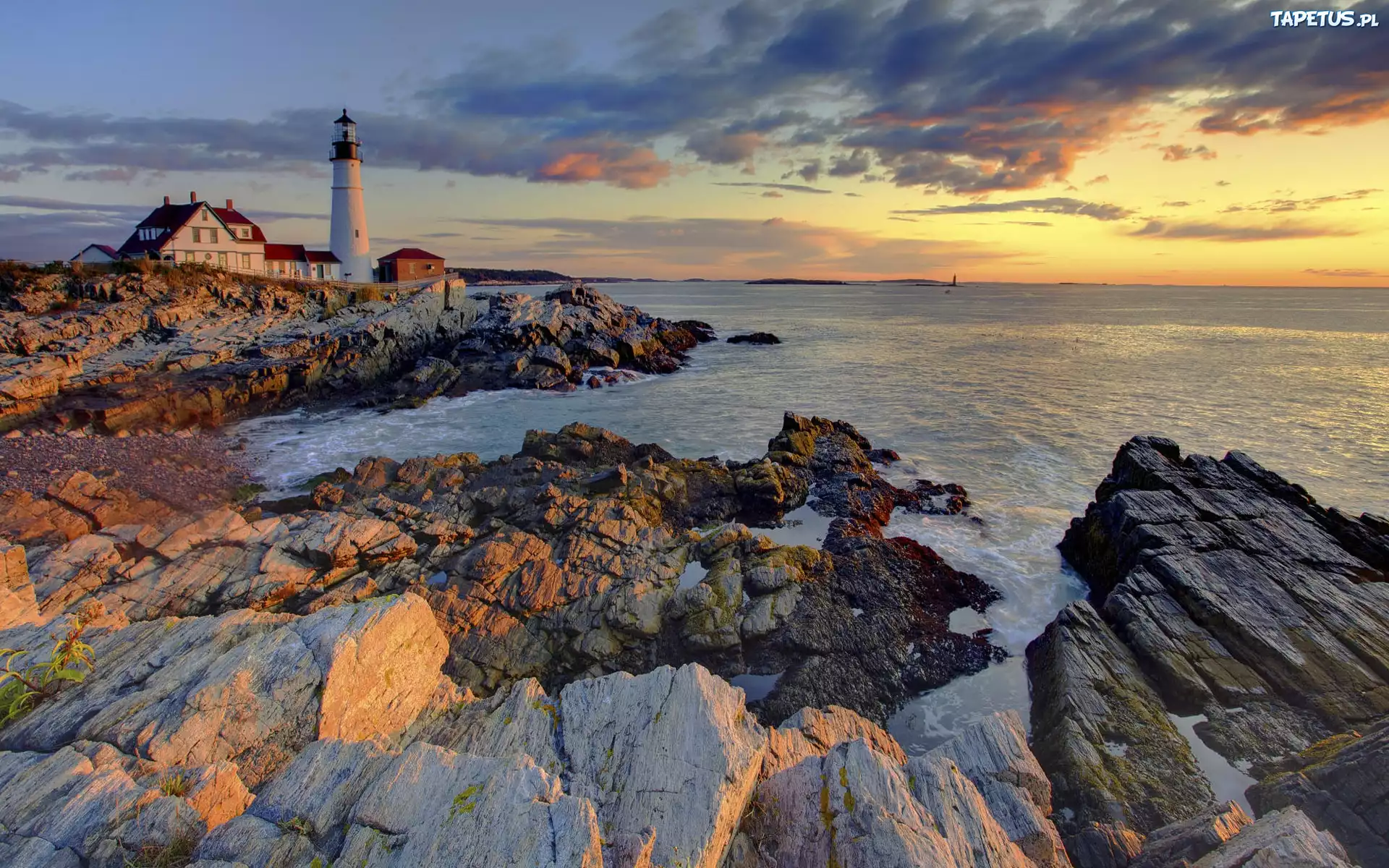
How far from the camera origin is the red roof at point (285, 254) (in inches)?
2249

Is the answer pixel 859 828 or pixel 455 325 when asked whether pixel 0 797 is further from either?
pixel 455 325

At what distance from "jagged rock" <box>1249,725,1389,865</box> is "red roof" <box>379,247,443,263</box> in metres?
68.1

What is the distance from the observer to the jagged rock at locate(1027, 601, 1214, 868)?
8391mm

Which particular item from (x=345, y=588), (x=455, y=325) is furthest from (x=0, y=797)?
(x=455, y=325)

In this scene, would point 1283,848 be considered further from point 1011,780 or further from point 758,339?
point 758,339

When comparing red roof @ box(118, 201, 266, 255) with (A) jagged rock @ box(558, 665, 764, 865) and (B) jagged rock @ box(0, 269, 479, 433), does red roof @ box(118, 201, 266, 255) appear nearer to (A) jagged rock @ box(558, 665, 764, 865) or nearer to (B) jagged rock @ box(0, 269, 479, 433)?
(B) jagged rock @ box(0, 269, 479, 433)

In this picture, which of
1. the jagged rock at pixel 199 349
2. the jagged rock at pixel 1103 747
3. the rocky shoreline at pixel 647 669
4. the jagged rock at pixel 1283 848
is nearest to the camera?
the jagged rock at pixel 1283 848

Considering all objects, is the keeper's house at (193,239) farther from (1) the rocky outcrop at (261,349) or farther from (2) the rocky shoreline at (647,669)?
(2) the rocky shoreline at (647,669)

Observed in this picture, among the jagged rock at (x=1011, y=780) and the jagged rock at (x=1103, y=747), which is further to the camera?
the jagged rock at (x=1103, y=747)

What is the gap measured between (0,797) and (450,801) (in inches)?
162

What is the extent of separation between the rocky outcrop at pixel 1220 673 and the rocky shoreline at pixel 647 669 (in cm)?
6

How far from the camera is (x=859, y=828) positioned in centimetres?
611

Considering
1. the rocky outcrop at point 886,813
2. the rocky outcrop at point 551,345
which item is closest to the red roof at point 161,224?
the rocky outcrop at point 551,345

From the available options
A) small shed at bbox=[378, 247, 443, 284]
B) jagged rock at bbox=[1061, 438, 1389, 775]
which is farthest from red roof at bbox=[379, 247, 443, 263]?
jagged rock at bbox=[1061, 438, 1389, 775]
